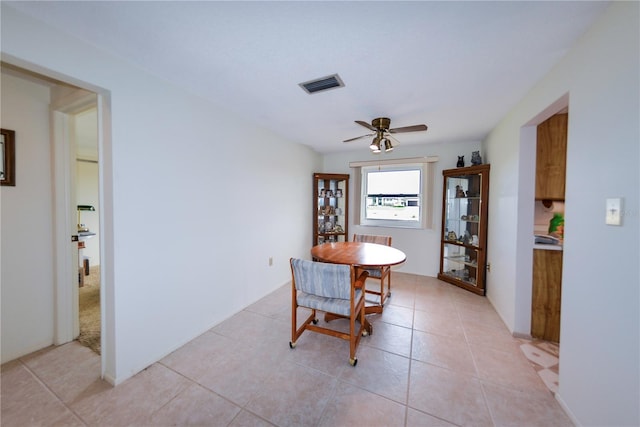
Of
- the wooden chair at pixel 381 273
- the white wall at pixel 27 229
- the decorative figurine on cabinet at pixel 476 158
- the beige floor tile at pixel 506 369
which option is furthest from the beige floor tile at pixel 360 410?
the decorative figurine on cabinet at pixel 476 158

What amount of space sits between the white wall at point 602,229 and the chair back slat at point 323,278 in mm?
1356

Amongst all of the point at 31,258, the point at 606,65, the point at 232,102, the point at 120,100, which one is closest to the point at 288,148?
the point at 232,102

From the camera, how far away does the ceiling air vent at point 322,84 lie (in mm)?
1861

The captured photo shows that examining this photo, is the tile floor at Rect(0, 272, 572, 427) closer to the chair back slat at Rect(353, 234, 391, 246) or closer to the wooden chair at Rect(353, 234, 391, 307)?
the wooden chair at Rect(353, 234, 391, 307)

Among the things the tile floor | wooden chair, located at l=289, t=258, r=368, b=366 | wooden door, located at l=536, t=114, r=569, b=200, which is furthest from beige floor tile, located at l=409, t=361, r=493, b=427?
wooden door, located at l=536, t=114, r=569, b=200

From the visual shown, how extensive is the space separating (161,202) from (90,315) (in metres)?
1.90

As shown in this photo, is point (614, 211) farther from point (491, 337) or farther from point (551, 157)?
point (491, 337)

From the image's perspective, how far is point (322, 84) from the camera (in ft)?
6.39

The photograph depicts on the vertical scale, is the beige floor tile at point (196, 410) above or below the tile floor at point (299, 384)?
below

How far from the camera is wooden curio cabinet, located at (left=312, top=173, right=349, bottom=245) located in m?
4.42

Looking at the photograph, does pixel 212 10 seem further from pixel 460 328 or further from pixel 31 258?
pixel 460 328

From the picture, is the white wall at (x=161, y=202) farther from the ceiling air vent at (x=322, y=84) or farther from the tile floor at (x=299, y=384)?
the ceiling air vent at (x=322, y=84)

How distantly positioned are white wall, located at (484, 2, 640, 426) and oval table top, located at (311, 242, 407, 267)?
3.96ft

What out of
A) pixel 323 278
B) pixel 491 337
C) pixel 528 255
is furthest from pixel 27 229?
pixel 528 255
